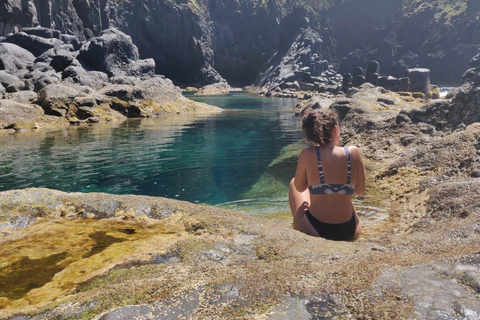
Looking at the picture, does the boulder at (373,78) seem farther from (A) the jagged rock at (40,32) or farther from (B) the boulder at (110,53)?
(A) the jagged rock at (40,32)

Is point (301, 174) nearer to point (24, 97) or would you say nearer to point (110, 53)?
point (24, 97)

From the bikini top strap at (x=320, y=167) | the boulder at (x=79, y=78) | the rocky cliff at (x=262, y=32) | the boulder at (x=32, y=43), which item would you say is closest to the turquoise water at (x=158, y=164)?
the bikini top strap at (x=320, y=167)

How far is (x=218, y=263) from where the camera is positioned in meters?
3.55

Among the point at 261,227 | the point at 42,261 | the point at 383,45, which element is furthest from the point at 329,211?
the point at 383,45

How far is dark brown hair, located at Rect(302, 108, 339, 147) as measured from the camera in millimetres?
4566

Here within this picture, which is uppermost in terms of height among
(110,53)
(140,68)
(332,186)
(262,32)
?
(262,32)

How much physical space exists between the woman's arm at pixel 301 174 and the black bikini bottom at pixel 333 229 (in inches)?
16.9

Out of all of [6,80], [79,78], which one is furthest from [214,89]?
[6,80]

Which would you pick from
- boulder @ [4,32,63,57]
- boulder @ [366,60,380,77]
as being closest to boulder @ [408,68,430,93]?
boulder @ [366,60,380,77]

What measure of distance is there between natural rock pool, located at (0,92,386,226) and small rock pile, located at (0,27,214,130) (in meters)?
5.45

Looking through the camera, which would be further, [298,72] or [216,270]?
[298,72]

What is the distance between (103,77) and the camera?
47906 mm

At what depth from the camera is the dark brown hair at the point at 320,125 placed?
15.0 ft

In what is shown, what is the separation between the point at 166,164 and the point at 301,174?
11364 millimetres
